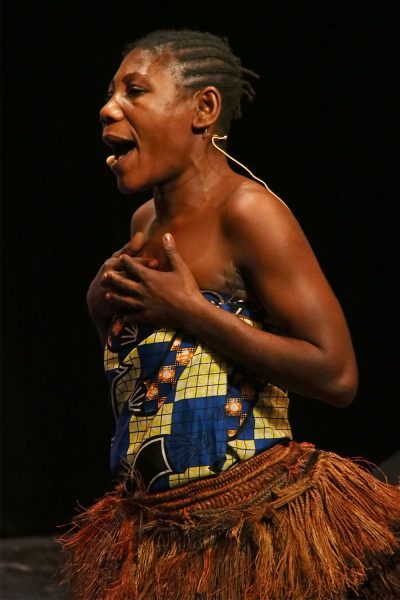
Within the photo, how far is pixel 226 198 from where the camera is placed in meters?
1.60

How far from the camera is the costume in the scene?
1.45m

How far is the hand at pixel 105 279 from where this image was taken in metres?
1.66

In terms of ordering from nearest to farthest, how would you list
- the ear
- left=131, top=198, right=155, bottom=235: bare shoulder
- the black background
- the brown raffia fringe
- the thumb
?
the brown raffia fringe, the thumb, the ear, left=131, top=198, right=155, bottom=235: bare shoulder, the black background

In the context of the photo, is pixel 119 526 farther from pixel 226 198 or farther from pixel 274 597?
pixel 226 198

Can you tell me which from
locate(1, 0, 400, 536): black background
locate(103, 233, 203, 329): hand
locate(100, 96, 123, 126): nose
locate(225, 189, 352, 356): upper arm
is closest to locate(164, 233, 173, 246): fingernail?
locate(103, 233, 203, 329): hand

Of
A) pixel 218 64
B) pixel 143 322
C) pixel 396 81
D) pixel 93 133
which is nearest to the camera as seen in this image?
pixel 143 322

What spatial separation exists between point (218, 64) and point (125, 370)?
52cm

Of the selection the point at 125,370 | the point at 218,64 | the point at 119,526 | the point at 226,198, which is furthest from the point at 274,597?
the point at 218,64

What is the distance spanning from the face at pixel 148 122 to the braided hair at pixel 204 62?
0.02m

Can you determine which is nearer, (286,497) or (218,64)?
(286,497)

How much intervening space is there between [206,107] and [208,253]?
10.0 inches

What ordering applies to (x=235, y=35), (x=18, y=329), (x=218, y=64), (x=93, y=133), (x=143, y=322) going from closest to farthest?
(x=143, y=322), (x=218, y=64), (x=235, y=35), (x=93, y=133), (x=18, y=329)

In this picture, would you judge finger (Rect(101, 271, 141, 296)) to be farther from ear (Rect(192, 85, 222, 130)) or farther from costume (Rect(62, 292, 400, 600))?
ear (Rect(192, 85, 222, 130))

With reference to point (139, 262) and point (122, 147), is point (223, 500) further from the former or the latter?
point (122, 147)
